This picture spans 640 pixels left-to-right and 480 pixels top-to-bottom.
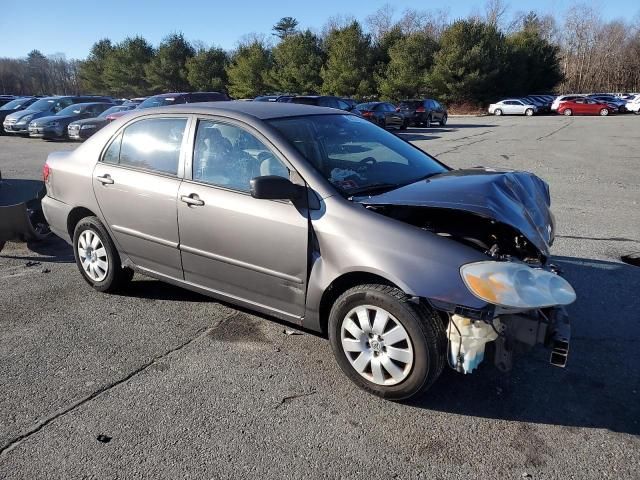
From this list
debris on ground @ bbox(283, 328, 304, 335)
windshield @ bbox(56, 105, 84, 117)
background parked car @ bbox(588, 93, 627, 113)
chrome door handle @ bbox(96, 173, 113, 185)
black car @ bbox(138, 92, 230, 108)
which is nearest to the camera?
debris on ground @ bbox(283, 328, 304, 335)

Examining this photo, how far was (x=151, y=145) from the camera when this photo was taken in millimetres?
4203

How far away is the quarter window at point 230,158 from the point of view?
11.7 ft

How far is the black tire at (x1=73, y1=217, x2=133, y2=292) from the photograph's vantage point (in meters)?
4.51

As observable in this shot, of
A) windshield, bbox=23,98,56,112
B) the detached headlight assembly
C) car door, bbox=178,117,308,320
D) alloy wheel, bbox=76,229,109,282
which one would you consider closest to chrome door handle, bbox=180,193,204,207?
car door, bbox=178,117,308,320

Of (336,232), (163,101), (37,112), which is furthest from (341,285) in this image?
(37,112)

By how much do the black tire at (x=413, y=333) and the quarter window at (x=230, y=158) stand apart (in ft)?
3.24

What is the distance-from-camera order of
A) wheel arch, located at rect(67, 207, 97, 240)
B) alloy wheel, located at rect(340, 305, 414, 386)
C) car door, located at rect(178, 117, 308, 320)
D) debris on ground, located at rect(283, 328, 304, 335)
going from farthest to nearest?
wheel arch, located at rect(67, 207, 97, 240) < debris on ground, located at rect(283, 328, 304, 335) < car door, located at rect(178, 117, 308, 320) < alloy wheel, located at rect(340, 305, 414, 386)

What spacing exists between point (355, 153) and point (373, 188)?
60 centimetres

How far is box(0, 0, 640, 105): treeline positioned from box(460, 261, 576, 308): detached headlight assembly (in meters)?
47.9

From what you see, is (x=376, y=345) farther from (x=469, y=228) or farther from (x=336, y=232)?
(x=469, y=228)

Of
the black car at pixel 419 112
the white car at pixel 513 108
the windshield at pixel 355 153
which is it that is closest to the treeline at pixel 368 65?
the white car at pixel 513 108

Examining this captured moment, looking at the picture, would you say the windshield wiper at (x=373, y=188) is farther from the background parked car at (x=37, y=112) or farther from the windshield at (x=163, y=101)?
the background parked car at (x=37, y=112)

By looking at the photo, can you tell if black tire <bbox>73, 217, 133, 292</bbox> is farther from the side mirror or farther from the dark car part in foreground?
the side mirror

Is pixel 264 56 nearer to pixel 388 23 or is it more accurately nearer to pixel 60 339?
pixel 388 23
